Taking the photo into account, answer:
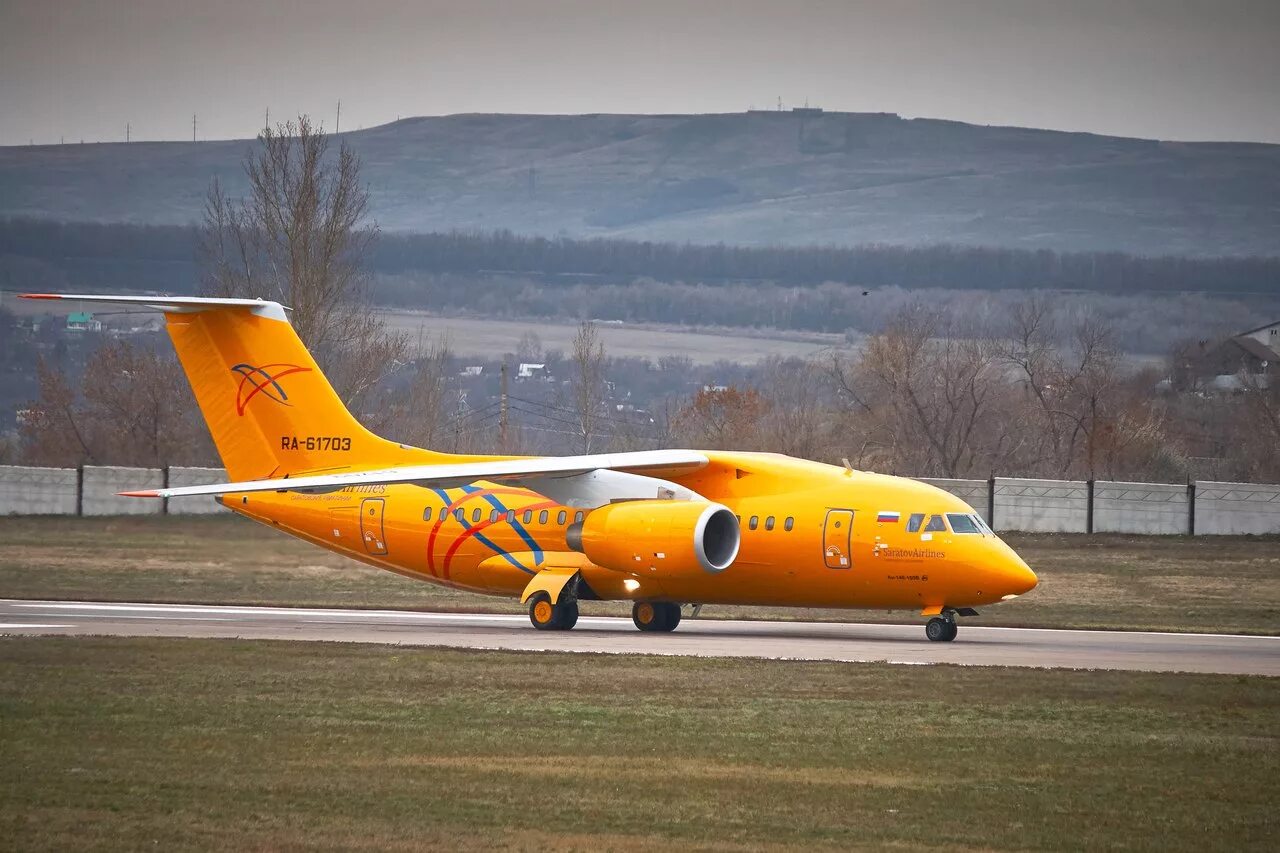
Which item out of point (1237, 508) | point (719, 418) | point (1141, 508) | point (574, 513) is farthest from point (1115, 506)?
point (719, 418)

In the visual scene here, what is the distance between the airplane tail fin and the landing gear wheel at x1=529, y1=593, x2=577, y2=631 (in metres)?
3.58

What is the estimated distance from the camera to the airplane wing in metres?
26.0

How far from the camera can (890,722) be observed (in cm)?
1683

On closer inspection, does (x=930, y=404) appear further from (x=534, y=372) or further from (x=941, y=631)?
(x=534, y=372)

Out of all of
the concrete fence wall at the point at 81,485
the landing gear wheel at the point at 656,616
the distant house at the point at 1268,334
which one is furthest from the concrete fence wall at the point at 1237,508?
the distant house at the point at 1268,334

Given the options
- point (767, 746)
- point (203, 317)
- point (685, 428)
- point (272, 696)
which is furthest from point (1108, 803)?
point (685, 428)

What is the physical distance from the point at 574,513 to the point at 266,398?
5.89 meters

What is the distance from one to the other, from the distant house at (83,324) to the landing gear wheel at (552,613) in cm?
13387

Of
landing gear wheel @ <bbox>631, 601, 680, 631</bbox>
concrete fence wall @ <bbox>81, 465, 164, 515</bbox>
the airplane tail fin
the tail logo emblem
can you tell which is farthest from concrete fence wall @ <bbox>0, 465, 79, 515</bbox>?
landing gear wheel @ <bbox>631, 601, 680, 631</bbox>

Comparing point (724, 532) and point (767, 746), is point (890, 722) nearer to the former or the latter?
point (767, 746)

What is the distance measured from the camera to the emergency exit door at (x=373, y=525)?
29156mm

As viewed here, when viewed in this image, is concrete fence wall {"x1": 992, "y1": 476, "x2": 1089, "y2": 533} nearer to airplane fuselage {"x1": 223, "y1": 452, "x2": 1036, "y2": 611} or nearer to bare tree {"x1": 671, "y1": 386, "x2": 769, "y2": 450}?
airplane fuselage {"x1": 223, "y1": 452, "x2": 1036, "y2": 611}

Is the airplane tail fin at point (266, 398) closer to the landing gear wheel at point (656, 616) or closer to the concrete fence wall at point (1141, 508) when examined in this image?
the landing gear wheel at point (656, 616)

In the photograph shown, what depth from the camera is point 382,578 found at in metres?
38.2
